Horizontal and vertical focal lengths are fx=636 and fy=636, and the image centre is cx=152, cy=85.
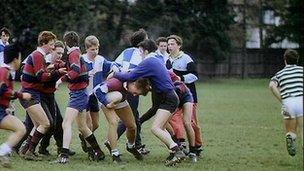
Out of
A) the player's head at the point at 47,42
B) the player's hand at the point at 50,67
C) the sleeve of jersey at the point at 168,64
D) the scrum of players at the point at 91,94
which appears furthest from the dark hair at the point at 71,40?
the sleeve of jersey at the point at 168,64

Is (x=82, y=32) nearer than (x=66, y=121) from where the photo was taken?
No

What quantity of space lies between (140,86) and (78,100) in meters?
1.09

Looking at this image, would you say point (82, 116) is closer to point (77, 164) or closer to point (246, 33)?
point (77, 164)

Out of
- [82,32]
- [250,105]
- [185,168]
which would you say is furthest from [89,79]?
[82,32]

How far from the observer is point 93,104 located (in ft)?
39.6

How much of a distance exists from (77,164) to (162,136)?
1511mm

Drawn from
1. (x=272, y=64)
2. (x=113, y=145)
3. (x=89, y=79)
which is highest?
(x=89, y=79)

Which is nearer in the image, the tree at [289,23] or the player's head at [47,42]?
the player's head at [47,42]

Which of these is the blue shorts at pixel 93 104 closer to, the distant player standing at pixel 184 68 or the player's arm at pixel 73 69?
the player's arm at pixel 73 69

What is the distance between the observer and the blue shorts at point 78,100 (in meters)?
10.9

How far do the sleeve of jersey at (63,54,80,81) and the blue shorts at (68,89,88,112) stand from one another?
1.05 feet

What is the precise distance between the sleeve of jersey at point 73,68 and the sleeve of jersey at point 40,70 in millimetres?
381

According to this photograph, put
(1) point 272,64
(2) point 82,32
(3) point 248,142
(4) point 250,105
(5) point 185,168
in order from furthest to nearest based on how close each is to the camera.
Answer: (1) point 272,64 → (2) point 82,32 → (4) point 250,105 → (3) point 248,142 → (5) point 185,168

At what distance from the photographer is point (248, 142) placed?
14680 mm
